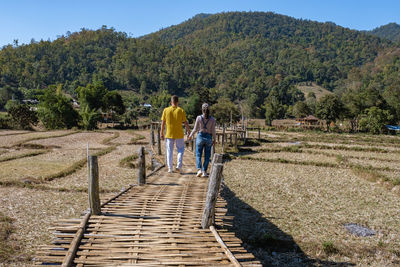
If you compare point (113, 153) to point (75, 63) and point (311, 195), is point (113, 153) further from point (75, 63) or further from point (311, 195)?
point (75, 63)

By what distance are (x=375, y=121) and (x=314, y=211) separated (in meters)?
47.2

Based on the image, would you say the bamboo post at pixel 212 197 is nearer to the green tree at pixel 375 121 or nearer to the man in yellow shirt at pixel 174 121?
the man in yellow shirt at pixel 174 121

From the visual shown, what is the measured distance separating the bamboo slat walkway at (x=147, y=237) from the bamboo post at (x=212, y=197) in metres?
0.17

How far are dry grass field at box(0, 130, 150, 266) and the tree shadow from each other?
12.4 feet

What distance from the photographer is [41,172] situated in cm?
1427

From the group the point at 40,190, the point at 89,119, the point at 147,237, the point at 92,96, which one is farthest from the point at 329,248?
the point at 92,96

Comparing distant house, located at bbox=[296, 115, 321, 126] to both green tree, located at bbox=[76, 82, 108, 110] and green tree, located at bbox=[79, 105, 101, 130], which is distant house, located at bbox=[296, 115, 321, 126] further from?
green tree, located at bbox=[79, 105, 101, 130]

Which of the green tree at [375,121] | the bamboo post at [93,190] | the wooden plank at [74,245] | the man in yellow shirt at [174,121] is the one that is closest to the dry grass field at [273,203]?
the bamboo post at [93,190]

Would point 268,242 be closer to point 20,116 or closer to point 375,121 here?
point 20,116

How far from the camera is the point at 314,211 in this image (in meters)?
9.98

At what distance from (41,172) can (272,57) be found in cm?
18480

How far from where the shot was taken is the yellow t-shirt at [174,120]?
315 inches

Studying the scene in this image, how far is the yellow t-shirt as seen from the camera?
8.01m

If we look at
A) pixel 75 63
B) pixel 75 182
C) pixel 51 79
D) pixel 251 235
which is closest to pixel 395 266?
pixel 251 235
